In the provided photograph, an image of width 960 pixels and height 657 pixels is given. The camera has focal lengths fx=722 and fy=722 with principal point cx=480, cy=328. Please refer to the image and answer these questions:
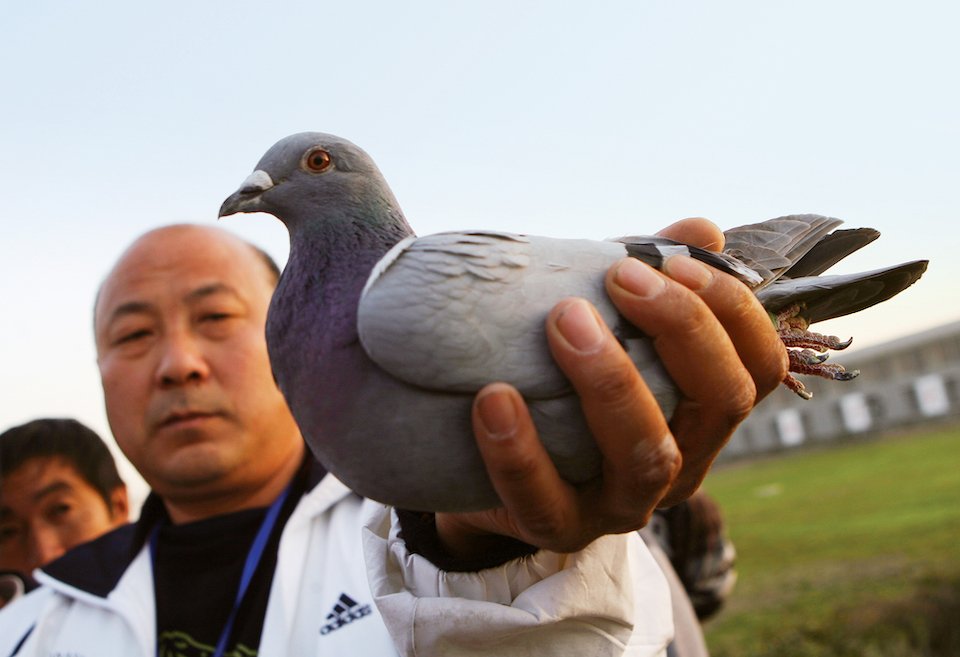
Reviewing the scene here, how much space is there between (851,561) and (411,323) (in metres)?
8.69

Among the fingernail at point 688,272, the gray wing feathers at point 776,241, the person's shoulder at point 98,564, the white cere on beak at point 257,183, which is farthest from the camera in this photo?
the person's shoulder at point 98,564

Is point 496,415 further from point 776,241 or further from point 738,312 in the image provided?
point 776,241

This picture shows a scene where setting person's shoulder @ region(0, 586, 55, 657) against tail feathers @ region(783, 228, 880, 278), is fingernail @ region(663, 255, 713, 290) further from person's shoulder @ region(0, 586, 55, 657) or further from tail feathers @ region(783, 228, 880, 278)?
person's shoulder @ region(0, 586, 55, 657)

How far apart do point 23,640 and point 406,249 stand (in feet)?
9.40

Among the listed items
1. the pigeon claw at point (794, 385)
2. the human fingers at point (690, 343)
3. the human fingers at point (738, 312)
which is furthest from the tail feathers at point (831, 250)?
the human fingers at point (690, 343)

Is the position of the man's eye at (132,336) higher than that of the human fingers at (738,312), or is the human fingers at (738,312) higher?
the man's eye at (132,336)

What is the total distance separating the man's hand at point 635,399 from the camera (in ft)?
4.55

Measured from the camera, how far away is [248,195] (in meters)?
Result: 1.73

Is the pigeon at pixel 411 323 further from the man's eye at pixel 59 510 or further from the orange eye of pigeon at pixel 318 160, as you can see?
the man's eye at pixel 59 510

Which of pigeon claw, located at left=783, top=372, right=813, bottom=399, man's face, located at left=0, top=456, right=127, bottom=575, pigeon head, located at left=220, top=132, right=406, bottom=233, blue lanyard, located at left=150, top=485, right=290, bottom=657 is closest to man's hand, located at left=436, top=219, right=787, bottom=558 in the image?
pigeon claw, located at left=783, top=372, right=813, bottom=399

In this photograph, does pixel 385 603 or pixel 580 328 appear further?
pixel 385 603

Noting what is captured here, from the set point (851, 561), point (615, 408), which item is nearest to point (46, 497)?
point (615, 408)

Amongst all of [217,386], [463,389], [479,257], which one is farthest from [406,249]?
[217,386]

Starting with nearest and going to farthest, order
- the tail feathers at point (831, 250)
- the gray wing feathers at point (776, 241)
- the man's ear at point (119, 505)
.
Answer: the gray wing feathers at point (776, 241)
the tail feathers at point (831, 250)
the man's ear at point (119, 505)
